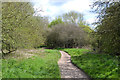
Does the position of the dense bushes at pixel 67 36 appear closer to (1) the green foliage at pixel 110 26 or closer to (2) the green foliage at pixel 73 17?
(2) the green foliage at pixel 73 17

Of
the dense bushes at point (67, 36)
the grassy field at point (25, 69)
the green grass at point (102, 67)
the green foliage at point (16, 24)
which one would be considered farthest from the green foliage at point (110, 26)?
the dense bushes at point (67, 36)

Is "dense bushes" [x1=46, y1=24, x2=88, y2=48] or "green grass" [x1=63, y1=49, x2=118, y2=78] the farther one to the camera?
"dense bushes" [x1=46, y1=24, x2=88, y2=48]

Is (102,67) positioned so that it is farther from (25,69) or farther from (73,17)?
(73,17)

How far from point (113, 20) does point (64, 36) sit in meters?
32.2

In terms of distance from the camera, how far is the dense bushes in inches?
1481

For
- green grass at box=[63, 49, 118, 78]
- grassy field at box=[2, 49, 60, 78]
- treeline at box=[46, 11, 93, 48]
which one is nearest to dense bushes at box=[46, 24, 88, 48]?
treeline at box=[46, 11, 93, 48]

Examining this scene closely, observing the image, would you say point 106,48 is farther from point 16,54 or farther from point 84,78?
point 16,54

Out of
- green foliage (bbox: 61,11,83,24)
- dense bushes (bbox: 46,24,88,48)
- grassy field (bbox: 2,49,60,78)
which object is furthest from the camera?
green foliage (bbox: 61,11,83,24)

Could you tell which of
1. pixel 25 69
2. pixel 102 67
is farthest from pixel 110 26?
pixel 25 69

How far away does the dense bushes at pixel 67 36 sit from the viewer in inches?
1481

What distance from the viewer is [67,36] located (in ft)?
132

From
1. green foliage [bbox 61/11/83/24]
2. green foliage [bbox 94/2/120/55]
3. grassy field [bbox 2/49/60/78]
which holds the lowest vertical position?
grassy field [bbox 2/49/60/78]

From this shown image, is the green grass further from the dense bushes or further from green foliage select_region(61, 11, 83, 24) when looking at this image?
green foliage select_region(61, 11, 83, 24)

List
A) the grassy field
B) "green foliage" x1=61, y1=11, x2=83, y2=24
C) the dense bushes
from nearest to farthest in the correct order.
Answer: the grassy field
the dense bushes
"green foliage" x1=61, y1=11, x2=83, y2=24
